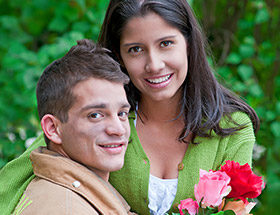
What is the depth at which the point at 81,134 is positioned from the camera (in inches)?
58.5

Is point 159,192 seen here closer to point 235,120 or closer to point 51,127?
point 235,120

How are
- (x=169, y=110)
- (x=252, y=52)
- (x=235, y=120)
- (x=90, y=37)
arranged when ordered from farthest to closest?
(x=252, y=52), (x=90, y=37), (x=169, y=110), (x=235, y=120)

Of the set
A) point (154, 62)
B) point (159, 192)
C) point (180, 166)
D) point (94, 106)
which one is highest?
point (154, 62)

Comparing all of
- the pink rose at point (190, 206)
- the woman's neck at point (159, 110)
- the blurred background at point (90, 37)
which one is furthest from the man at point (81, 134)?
the blurred background at point (90, 37)

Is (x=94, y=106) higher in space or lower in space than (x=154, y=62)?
lower

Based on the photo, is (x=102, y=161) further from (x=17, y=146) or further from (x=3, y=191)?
(x=17, y=146)

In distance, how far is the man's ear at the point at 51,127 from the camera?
59.8 inches

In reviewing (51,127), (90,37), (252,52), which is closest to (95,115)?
(51,127)

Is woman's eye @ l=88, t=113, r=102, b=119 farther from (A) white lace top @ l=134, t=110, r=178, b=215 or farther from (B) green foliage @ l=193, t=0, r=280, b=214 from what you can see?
(B) green foliage @ l=193, t=0, r=280, b=214

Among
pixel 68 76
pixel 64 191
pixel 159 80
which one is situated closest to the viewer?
pixel 64 191

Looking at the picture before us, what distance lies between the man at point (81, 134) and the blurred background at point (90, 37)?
1317mm

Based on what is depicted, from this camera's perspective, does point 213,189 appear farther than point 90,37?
No

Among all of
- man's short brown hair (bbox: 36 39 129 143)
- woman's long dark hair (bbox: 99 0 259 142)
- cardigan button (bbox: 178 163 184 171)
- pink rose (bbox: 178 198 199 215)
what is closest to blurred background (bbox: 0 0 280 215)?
woman's long dark hair (bbox: 99 0 259 142)

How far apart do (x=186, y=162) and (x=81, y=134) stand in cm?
72
